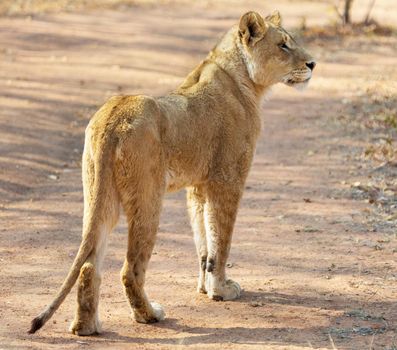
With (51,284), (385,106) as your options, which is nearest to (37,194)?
(51,284)

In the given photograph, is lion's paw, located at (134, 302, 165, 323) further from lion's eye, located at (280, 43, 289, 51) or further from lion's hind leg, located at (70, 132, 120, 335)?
lion's eye, located at (280, 43, 289, 51)

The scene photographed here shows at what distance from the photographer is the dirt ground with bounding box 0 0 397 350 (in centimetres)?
584

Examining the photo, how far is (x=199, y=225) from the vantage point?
264 inches

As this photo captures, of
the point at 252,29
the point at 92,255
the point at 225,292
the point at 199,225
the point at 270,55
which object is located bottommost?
the point at 225,292

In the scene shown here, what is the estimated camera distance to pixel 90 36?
1997 cm

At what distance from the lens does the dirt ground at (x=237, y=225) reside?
5836 mm

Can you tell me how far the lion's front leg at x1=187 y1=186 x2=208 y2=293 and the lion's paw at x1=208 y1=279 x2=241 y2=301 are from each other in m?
0.16

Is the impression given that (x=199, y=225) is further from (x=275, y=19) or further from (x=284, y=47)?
(x=275, y=19)

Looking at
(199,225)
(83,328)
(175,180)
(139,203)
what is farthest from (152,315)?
(199,225)

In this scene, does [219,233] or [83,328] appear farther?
[219,233]

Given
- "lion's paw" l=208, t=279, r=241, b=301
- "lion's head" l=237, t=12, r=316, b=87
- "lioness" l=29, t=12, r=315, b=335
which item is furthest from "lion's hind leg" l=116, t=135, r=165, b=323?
"lion's head" l=237, t=12, r=316, b=87

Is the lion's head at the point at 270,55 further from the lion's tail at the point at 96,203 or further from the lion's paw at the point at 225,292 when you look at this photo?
the lion's tail at the point at 96,203

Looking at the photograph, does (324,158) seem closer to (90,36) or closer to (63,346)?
(63,346)

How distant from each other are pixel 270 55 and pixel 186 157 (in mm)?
1165
